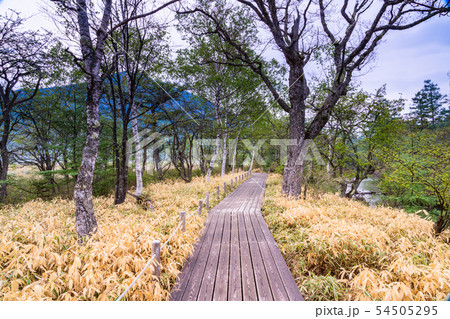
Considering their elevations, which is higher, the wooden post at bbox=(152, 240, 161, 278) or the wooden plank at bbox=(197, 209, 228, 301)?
the wooden post at bbox=(152, 240, 161, 278)

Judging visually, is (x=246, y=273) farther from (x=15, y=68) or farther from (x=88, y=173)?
(x=15, y=68)

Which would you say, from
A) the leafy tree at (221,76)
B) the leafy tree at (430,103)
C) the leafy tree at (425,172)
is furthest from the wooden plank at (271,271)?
the leafy tree at (430,103)

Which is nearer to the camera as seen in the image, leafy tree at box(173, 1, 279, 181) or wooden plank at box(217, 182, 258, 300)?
wooden plank at box(217, 182, 258, 300)

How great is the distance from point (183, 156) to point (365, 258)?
15.5 meters

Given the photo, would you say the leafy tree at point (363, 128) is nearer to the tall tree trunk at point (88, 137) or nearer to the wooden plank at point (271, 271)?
the wooden plank at point (271, 271)

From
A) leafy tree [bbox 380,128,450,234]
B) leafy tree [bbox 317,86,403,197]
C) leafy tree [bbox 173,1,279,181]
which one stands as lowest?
leafy tree [bbox 380,128,450,234]

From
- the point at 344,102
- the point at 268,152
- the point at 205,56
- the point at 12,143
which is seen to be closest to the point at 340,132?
the point at 344,102

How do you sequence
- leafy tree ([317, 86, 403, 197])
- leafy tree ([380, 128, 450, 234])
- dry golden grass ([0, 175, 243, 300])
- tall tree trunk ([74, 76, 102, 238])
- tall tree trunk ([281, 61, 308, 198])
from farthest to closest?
leafy tree ([317, 86, 403, 197])
tall tree trunk ([281, 61, 308, 198])
leafy tree ([380, 128, 450, 234])
tall tree trunk ([74, 76, 102, 238])
dry golden grass ([0, 175, 243, 300])

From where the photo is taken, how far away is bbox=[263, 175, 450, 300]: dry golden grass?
274 cm

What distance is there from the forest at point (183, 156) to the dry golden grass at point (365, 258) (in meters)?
0.04

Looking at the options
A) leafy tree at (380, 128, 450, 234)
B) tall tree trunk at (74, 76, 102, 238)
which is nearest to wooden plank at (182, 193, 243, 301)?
tall tree trunk at (74, 76, 102, 238)

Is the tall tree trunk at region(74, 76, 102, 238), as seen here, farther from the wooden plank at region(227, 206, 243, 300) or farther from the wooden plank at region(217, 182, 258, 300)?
the wooden plank at region(227, 206, 243, 300)

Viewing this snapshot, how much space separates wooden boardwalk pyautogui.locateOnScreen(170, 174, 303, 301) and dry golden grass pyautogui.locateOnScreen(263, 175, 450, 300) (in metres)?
A: 0.49
